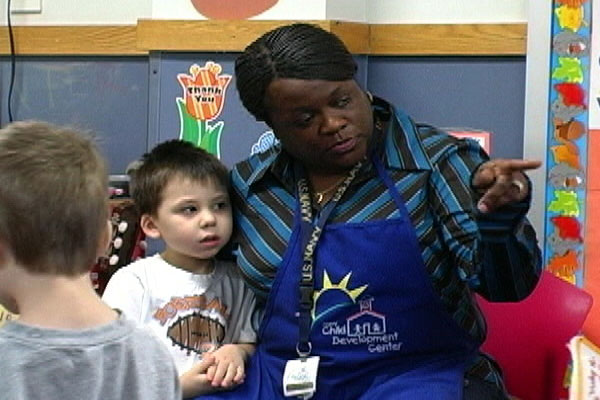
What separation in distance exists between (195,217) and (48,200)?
2.36 feet

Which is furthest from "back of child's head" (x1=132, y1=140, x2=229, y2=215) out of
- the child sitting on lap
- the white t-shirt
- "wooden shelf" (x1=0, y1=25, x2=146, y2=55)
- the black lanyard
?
"wooden shelf" (x1=0, y1=25, x2=146, y2=55)

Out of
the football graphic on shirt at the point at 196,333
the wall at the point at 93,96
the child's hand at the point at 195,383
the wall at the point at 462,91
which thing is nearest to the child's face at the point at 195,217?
the football graphic on shirt at the point at 196,333

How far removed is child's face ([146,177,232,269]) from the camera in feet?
6.29

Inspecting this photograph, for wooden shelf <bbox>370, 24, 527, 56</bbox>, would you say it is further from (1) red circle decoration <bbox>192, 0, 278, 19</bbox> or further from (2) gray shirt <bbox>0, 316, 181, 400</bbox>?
(2) gray shirt <bbox>0, 316, 181, 400</bbox>

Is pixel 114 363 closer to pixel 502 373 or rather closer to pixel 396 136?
pixel 396 136

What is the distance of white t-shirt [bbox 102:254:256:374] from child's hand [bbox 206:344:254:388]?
58mm

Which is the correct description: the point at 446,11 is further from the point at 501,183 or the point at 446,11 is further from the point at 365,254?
the point at 501,183

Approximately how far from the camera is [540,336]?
198cm

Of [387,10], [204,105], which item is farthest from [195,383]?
[387,10]

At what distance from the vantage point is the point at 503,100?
2422 millimetres

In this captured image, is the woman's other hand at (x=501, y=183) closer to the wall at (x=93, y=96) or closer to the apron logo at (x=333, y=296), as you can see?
the apron logo at (x=333, y=296)

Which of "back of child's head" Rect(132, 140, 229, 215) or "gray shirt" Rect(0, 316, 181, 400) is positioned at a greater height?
"back of child's head" Rect(132, 140, 229, 215)

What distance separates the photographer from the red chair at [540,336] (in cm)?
197

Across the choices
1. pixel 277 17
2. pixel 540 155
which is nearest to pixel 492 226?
pixel 540 155
